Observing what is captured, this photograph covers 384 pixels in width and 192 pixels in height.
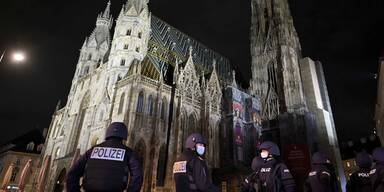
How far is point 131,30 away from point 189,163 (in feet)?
102

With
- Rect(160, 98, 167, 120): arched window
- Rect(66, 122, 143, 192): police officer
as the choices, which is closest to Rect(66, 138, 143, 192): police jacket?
Rect(66, 122, 143, 192): police officer

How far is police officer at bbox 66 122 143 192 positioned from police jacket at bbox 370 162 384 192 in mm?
5634

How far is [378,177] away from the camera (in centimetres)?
611

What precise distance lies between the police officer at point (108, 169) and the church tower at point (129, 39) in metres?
25.6

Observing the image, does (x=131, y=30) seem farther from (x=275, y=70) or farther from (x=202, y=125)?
(x=275, y=70)

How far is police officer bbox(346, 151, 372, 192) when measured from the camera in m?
6.94

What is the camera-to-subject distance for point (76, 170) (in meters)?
4.71

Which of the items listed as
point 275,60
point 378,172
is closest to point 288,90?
point 275,60

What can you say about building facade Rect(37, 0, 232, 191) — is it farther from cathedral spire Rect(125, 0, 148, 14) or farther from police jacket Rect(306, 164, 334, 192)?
police jacket Rect(306, 164, 334, 192)

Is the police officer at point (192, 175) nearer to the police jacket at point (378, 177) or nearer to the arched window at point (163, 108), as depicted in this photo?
the police jacket at point (378, 177)

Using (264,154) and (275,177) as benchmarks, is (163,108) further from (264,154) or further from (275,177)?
(275,177)

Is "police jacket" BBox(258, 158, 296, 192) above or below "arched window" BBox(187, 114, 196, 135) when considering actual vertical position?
below

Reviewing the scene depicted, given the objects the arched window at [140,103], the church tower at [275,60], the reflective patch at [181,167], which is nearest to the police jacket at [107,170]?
the reflective patch at [181,167]

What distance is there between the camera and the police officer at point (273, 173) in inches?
227
